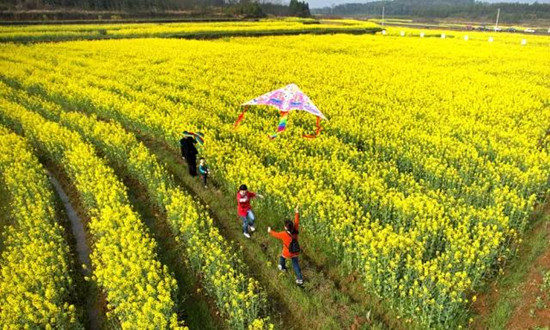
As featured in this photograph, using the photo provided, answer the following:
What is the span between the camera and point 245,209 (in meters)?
10.1

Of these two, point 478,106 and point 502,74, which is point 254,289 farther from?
point 502,74

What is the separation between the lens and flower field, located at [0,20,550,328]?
26.5 feet

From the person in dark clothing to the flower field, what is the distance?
723mm

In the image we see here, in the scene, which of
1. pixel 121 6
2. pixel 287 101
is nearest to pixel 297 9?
pixel 121 6

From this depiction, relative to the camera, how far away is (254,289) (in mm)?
8461

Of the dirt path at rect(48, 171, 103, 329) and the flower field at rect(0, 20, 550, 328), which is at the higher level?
the flower field at rect(0, 20, 550, 328)

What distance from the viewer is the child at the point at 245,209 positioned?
32.6ft

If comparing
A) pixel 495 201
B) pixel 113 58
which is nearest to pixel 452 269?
pixel 495 201

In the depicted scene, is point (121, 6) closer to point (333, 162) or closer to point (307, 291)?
point (333, 162)

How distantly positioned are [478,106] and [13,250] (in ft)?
64.8

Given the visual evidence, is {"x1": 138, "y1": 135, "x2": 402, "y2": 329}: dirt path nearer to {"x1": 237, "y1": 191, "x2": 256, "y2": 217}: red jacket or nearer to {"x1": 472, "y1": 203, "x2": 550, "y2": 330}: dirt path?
{"x1": 237, "y1": 191, "x2": 256, "y2": 217}: red jacket

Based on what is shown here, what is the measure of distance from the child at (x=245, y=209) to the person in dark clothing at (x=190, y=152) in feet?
12.7

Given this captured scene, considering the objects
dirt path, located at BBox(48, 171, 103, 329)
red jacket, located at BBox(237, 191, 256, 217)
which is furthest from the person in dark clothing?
red jacket, located at BBox(237, 191, 256, 217)

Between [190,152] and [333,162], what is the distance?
4801mm
